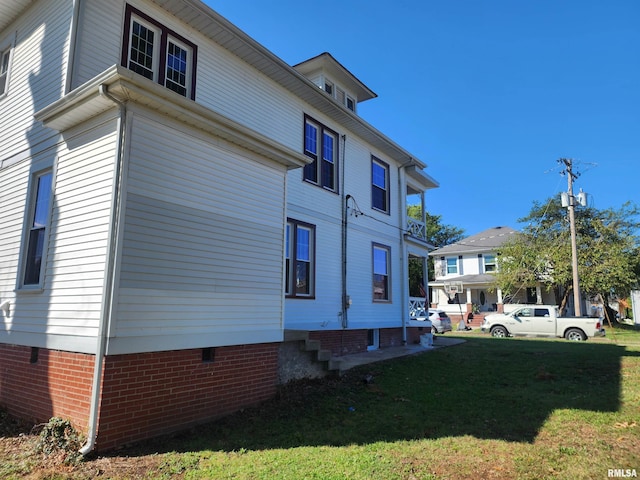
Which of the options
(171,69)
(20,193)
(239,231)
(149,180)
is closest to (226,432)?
(239,231)

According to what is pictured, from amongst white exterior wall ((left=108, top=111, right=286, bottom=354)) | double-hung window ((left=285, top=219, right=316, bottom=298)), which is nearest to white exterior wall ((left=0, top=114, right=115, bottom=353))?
white exterior wall ((left=108, top=111, right=286, bottom=354))

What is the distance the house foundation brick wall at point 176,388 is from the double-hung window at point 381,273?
757cm

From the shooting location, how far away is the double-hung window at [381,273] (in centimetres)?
1523

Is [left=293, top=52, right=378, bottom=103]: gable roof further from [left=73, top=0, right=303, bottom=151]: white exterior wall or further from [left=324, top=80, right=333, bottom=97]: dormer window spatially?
[left=73, top=0, right=303, bottom=151]: white exterior wall

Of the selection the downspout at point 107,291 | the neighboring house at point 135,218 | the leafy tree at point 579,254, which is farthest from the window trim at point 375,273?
the leafy tree at point 579,254

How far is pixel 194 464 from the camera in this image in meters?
5.39

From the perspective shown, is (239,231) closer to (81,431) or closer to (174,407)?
(174,407)

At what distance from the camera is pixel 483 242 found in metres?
41.0

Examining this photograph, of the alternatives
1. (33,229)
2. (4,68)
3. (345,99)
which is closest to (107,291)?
(33,229)

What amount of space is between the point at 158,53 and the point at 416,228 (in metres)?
12.4

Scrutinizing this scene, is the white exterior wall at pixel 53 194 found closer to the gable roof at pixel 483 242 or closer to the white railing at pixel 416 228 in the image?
the white railing at pixel 416 228

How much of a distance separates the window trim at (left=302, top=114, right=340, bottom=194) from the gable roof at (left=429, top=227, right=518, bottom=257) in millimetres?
27884

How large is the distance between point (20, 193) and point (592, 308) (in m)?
41.0

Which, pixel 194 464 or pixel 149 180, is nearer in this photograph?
pixel 194 464
